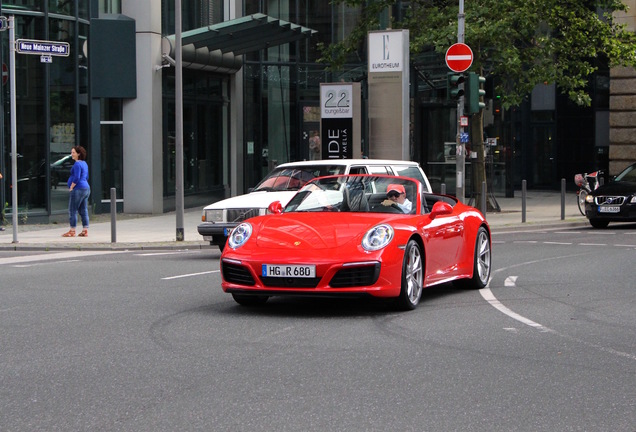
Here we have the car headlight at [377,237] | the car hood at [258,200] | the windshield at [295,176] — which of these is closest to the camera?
the car headlight at [377,237]

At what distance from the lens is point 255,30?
30391 millimetres

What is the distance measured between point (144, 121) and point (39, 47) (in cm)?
954

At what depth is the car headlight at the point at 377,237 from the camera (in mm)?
10406

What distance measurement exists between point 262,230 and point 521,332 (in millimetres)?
2714

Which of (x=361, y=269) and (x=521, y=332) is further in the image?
(x=361, y=269)

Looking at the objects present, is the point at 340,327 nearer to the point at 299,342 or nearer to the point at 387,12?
the point at 299,342

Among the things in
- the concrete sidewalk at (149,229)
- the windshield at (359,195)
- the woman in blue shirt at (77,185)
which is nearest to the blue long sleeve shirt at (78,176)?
the woman in blue shirt at (77,185)

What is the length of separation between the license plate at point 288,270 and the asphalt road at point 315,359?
40 cm

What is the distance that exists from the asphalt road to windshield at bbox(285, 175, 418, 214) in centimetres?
97

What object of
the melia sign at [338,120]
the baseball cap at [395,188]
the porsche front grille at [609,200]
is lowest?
the porsche front grille at [609,200]

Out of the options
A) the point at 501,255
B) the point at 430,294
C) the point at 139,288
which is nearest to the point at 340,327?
the point at 430,294

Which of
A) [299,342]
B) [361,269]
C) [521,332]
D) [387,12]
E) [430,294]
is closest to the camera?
[299,342]

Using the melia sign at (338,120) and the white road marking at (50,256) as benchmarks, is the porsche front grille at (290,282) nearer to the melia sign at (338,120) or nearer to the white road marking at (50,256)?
the white road marking at (50,256)

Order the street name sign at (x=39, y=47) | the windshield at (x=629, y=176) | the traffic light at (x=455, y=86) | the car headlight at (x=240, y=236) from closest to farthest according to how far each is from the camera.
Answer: the car headlight at (x=240, y=236), the street name sign at (x=39, y=47), the traffic light at (x=455, y=86), the windshield at (x=629, y=176)
